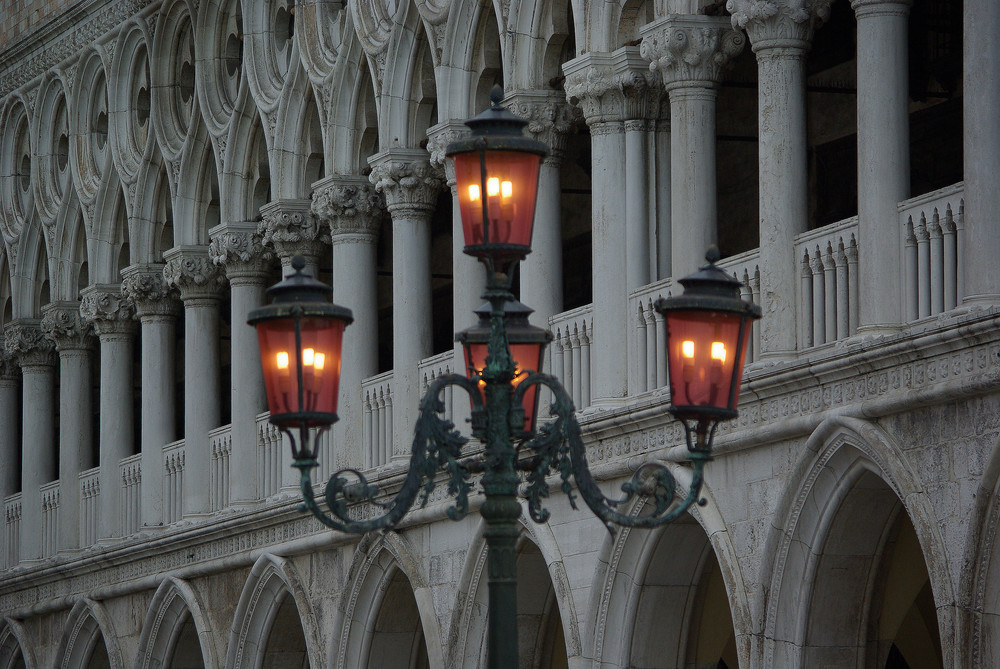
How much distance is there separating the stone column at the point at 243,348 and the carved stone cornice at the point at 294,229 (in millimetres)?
752

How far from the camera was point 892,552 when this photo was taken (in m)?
13.1

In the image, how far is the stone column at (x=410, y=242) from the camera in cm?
1783

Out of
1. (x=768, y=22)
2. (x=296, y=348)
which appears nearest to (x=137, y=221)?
(x=768, y=22)

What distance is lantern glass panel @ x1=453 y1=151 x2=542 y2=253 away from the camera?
8.45 metres

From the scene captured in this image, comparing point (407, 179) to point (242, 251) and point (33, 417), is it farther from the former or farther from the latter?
point (33, 417)

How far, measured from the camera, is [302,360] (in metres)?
8.34

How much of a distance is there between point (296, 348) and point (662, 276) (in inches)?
278

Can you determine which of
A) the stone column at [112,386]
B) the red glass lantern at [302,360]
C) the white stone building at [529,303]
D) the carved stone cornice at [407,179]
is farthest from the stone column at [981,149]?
the stone column at [112,386]

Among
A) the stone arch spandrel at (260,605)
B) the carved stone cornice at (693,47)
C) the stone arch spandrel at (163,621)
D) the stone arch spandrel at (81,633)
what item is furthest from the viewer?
the stone arch spandrel at (81,633)

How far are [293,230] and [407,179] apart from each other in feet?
6.54

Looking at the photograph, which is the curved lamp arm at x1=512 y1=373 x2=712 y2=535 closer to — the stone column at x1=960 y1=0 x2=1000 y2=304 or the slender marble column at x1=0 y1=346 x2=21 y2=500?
the stone column at x1=960 y1=0 x2=1000 y2=304

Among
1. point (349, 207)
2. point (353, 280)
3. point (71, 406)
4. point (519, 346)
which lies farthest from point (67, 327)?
point (519, 346)

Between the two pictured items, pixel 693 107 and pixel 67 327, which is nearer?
pixel 693 107

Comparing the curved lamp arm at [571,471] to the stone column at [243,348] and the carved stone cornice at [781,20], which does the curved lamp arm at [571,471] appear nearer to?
the carved stone cornice at [781,20]
